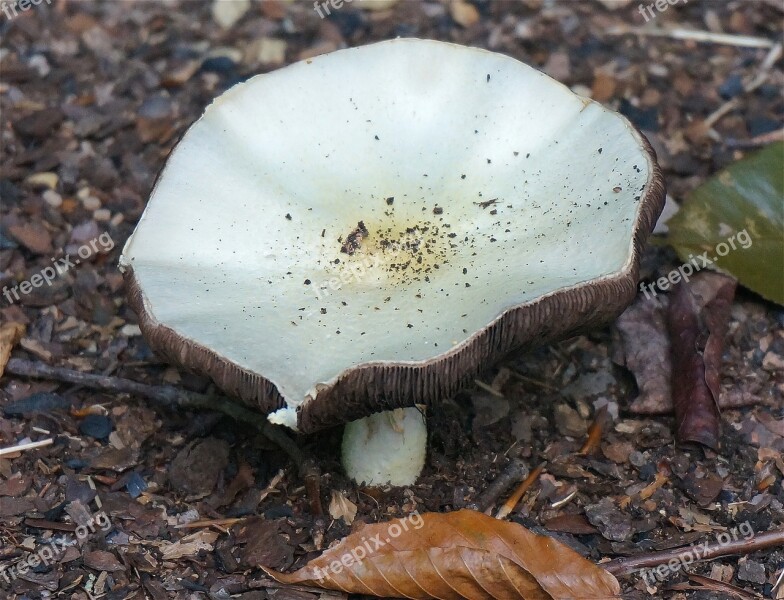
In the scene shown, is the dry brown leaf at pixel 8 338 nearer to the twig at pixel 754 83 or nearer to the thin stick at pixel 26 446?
the thin stick at pixel 26 446

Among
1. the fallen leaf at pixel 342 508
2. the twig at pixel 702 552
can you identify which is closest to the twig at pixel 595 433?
the twig at pixel 702 552

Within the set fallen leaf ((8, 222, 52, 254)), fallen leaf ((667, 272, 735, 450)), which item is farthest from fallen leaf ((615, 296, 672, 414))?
fallen leaf ((8, 222, 52, 254))

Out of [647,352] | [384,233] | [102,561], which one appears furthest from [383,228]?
[102,561]

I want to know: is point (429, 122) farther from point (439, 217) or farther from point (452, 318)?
point (452, 318)

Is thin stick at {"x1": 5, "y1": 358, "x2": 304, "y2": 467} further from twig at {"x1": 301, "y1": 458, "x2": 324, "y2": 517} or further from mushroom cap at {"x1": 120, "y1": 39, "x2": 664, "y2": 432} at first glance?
mushroom cap at {"x1": 120, "y1": 39, "x2": 664, "y2": 432}

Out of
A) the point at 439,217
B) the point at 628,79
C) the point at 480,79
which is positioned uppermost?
the point at 480,79

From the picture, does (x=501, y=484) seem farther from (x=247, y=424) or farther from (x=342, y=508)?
(x=247, y=424)

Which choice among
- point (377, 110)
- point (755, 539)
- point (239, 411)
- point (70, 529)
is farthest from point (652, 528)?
point (70, 529)
